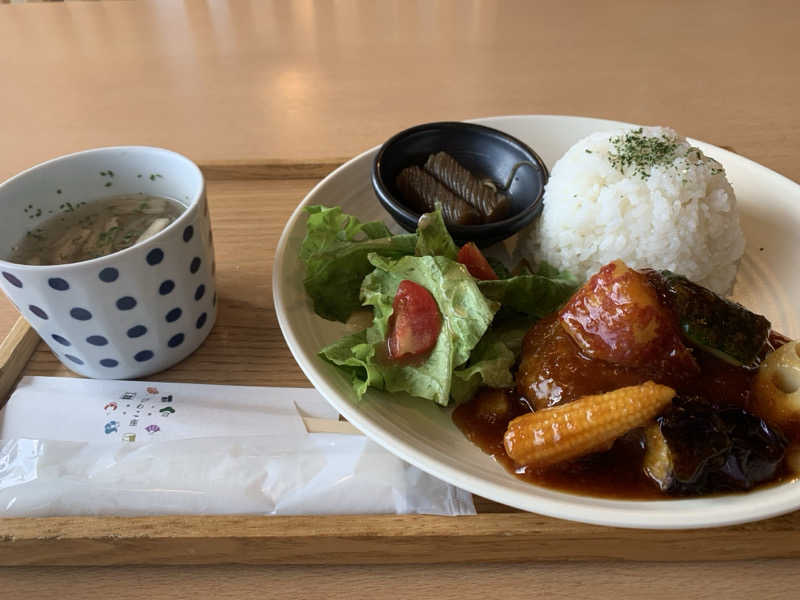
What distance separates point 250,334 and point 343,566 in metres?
0.63

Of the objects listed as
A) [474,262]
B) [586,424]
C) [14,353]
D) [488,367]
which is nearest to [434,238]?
[474,262]

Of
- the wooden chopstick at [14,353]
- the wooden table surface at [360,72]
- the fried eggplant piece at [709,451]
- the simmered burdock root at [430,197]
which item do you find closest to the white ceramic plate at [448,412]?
the fried eggplant piece at [709,451]

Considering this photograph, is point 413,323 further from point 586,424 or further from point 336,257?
point 586,424

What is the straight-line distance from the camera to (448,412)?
4.13ft

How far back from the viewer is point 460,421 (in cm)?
124

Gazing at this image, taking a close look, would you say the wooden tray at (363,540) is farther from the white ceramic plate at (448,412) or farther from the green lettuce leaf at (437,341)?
the green lettuce leaf at (437,341)

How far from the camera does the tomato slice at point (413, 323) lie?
1.28 metres

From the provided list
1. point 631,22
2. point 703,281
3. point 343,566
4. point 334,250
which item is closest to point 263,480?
point 343,566

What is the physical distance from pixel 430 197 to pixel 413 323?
1.51 ft

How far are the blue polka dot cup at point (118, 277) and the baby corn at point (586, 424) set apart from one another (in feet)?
2.51

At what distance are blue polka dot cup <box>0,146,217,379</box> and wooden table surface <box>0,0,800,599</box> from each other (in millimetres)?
306

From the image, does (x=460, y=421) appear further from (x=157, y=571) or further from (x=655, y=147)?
(x=655, y=147)

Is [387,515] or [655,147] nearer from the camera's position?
[387,515]

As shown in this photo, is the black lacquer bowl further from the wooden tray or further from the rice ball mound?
the wooden tray
